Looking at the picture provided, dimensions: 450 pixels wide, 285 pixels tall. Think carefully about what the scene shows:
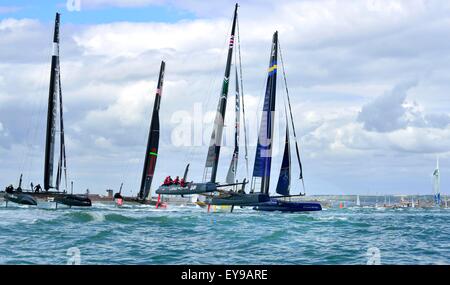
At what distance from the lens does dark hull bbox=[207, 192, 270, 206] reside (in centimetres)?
6519

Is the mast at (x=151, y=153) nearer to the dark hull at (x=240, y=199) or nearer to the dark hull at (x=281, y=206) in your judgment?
the dark hull at (x=240, y=199)

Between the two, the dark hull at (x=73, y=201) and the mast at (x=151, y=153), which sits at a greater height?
the mast at (x=151, y=153)

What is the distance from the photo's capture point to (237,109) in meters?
69.1

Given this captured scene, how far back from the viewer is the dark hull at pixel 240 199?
214ft

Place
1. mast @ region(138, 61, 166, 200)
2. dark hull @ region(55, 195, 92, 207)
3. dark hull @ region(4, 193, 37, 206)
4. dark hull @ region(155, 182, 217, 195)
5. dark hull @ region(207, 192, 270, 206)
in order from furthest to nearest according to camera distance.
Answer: mast @ region(138, 61, 166, 200)
dark hull @ region(55, 195, 92, 207)
dark hull @ region(4, 193, 37, 206)
dark hull @ region(207, 192, 270, 206)
dark hull @ region(155, 182, 217, 195)

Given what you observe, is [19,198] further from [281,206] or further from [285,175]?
[285,175]

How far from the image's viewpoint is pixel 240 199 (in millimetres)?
65938

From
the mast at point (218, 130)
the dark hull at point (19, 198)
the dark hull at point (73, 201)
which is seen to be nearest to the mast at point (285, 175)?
the mast at point (218, 130)

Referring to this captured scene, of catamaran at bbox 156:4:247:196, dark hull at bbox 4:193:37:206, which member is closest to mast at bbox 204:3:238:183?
catamaran at bbox 156:4:247:196

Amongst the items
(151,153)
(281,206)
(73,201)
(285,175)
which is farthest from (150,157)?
(281,206)

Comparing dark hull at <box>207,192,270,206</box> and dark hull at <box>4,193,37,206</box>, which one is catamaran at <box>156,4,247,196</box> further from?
dark hull at <box>4,193,37,206</box>
